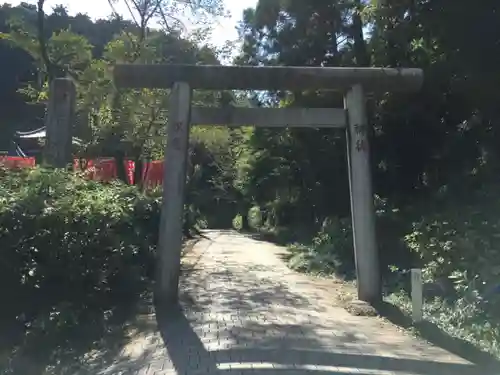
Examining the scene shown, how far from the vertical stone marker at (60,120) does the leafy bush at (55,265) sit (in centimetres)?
358

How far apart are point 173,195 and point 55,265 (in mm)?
2198

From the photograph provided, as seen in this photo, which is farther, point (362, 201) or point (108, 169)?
point (108, 169)

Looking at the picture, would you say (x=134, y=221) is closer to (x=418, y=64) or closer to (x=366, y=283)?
(x=366, y=283)

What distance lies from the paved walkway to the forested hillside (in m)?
1.18

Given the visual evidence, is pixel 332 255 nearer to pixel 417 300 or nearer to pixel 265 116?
pixel 265 116

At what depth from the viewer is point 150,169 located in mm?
22281

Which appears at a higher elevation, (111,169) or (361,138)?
(111,169)

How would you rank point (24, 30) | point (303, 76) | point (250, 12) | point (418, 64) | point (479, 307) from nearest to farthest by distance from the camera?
point (479, 307) < point (303, 76) < point (418, 64) < point (24, 30) < point (250, 12)

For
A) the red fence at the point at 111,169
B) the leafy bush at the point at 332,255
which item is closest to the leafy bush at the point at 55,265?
the red fence at the point at 111,169

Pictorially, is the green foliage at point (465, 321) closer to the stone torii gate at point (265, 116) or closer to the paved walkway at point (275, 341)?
the paved walkway at point (275, 341)

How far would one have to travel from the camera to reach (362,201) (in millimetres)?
10758

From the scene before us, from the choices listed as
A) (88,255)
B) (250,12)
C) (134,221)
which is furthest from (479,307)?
(250,12)

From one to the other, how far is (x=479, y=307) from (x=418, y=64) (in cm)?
710

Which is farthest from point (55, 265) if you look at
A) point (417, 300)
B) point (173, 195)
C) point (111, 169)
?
point (111, 169)
